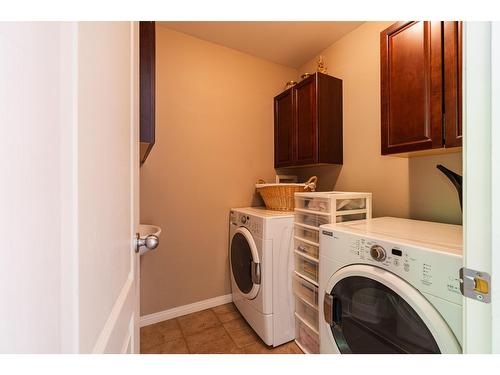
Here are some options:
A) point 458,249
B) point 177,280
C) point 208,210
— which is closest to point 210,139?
point 208,210

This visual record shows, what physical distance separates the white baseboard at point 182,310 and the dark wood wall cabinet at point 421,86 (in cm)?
183

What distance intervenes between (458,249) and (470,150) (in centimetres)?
47

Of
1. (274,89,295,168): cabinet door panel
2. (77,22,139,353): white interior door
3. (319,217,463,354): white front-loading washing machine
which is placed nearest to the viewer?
(77,22,139,353): white interior door

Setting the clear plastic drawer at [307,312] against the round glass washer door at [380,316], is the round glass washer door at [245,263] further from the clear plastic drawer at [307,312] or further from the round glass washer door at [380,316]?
the round glass washer door at [380,316]

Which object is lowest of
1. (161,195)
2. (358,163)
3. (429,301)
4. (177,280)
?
(177,280)

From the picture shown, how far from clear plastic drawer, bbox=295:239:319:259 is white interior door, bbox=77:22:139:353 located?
1.04 m

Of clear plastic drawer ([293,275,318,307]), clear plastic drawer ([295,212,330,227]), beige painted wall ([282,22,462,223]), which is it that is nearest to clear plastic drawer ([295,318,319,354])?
clear plastic drawer ([293,275,318,307])

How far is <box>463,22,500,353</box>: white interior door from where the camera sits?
0.38 meters

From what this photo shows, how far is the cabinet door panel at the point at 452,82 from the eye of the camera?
880mm

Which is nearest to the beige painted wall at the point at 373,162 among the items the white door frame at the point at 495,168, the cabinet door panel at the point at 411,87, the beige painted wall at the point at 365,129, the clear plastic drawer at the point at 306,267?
the beige painted wall at the point at 365,129

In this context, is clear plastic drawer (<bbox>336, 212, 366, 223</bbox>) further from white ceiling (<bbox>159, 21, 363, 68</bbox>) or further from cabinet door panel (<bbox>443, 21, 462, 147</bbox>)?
white ceiling (<bbox>159, 21, 363, 68</bbox>)

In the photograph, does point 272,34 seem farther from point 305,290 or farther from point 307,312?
point 307,312

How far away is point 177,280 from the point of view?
1799mm
